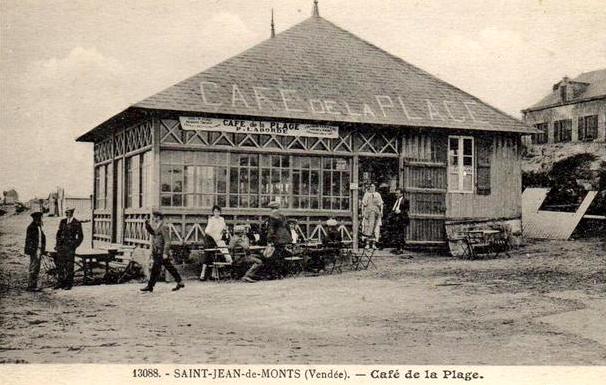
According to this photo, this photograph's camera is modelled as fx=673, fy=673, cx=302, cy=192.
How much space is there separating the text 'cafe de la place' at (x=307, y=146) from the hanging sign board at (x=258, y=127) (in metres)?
0.02

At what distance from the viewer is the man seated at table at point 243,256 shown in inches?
539

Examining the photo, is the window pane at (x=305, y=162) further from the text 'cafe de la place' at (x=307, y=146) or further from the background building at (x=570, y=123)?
the background building at (x=570, y=123)

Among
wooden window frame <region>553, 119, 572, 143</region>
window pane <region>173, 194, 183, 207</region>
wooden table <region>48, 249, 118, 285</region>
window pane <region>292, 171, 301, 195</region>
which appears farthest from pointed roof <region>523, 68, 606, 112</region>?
wooden table <region>48, 249, 118, 285</region>

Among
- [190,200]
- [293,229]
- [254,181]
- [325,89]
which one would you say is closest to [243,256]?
[293,229]

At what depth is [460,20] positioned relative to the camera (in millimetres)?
11273

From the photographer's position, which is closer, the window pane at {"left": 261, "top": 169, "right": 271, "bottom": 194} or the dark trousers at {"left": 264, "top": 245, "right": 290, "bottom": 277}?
the dark trousers at {"left": 264, "top": 245, "right": 290, "bottom": 277}

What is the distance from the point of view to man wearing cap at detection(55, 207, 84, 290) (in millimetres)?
12680

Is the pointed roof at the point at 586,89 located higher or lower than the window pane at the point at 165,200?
higher

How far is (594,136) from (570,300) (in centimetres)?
1323

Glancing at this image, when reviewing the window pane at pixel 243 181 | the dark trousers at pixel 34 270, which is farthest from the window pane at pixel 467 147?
the dark trousers at pixel 34 270

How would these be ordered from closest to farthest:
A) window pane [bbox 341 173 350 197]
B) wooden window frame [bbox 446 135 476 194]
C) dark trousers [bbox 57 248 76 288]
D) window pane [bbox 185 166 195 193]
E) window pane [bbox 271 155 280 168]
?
dark trousers [bbox 57 248 76 288]
window pane [bbox 185 166 195 193]
window pane [bbox 271 155 280 168]
window pane [bbox 341 173 350 197]
wooden window frame [bbox 446 135 476 194]

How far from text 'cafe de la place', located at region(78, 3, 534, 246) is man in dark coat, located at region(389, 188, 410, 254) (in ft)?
1.23

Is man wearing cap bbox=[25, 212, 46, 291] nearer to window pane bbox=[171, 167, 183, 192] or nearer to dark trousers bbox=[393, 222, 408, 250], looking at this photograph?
window pane bbox=[171, 167, 183, 192]

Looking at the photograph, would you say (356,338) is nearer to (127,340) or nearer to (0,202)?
(127,340)
